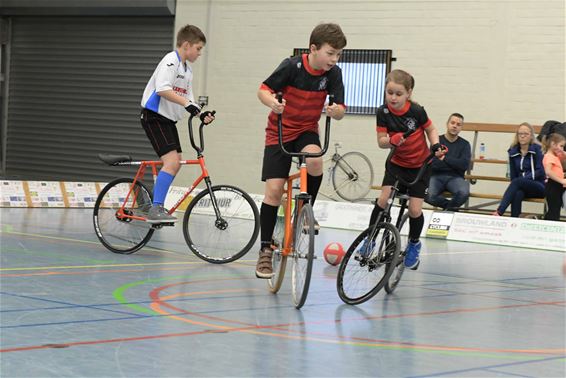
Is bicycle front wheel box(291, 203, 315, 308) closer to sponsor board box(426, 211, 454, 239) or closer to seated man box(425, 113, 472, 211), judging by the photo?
sponsor board box(426, 211, 454, 239)

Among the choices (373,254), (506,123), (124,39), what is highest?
(124,39)

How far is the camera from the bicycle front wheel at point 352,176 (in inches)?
609

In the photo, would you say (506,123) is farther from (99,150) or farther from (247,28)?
(99,150)

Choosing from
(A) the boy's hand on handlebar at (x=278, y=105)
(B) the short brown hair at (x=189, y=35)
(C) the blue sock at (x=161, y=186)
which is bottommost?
(C) the blue sock at (x=161, y=186)

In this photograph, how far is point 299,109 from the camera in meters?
5.91

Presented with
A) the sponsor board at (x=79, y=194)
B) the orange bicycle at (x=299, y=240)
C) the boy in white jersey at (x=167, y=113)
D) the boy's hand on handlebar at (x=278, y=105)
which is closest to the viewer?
the orange bicycle at (x=299, y=240)

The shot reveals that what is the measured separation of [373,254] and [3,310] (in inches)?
84.7

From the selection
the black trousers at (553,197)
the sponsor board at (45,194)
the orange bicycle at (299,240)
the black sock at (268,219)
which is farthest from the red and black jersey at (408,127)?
the sponsor board at (45,194)

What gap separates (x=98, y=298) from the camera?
532 centimetres

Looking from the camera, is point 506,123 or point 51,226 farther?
point 506,123

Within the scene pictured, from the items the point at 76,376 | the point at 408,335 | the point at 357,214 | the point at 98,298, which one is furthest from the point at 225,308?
the point at 357,214

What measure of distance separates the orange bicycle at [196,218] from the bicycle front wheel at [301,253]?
1.74 metres

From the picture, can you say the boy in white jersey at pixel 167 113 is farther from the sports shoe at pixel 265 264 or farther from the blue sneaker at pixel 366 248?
the blue sneaker at pixel 366 248

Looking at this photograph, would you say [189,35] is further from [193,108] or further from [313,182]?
[313,182]
